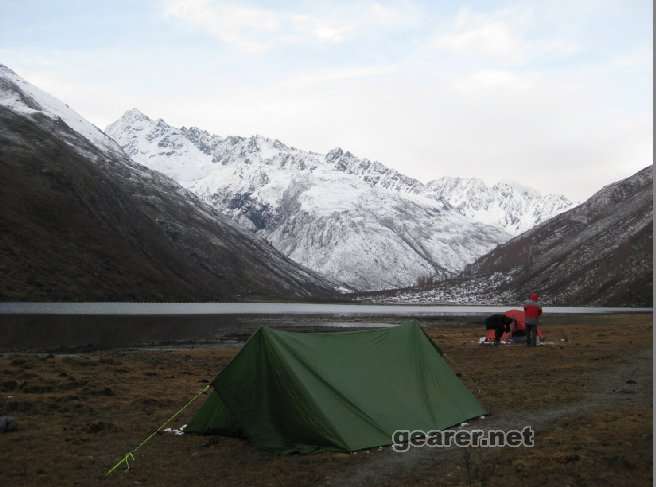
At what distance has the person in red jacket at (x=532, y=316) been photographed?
38.1 meters

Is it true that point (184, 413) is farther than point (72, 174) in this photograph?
No

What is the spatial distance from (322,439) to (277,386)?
187 cm

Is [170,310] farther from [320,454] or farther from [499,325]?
[320,454]

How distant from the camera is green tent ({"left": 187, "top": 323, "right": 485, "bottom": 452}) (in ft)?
55.1

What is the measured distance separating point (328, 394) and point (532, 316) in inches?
975

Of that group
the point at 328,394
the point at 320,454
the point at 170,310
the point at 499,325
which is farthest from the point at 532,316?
the point at 170,310

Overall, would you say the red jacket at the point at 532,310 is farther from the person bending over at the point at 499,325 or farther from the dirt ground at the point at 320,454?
the dirt ground at the point at 320,454

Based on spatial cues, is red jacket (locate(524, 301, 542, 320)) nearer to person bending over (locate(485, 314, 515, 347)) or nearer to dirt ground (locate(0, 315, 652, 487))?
person bending over (locate(485, 314, 515, 347))

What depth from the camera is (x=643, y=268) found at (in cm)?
18588

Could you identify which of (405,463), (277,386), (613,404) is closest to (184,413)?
(277,386)

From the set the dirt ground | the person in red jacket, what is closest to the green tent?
the dirt ground

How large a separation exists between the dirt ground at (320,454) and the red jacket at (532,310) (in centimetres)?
583

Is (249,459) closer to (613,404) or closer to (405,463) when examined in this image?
(405,463)

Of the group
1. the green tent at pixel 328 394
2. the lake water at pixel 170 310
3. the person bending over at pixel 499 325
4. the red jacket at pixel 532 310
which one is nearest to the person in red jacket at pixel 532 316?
the red jacket at pixel 532 310
